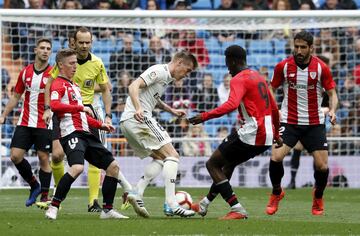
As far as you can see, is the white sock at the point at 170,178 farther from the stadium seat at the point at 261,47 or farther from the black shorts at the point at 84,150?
the stadium seat at the point at 261,47

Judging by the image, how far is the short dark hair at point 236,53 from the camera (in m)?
11.7

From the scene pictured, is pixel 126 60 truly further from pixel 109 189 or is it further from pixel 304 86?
pixel 109 189

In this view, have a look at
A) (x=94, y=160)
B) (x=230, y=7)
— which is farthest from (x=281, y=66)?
(x=230, y=7)

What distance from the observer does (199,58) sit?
22.3m

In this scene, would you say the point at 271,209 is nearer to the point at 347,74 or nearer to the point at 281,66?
the point at 281,66

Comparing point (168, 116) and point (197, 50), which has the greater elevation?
point (197, 50)

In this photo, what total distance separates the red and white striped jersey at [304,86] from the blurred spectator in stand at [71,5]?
1013 cm

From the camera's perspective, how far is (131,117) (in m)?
12.9

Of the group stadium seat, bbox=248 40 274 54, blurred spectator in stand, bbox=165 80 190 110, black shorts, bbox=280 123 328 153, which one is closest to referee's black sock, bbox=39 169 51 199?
black shorts, bbox=280 123 328 153

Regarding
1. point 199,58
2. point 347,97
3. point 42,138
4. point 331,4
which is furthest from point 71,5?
point 42,138

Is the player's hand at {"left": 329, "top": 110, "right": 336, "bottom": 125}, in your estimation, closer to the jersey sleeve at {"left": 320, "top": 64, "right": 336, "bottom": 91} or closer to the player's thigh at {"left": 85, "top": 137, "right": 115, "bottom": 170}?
the jersey sleeve at {"left": 320, "top": 64, "right": 336, "bottom": 91}

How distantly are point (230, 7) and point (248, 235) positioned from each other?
1505 centimetres

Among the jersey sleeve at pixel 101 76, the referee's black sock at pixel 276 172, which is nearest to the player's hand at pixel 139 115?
the jersey sleeve at pixel 101 76

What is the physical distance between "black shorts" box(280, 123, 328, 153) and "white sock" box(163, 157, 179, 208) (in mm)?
1975
